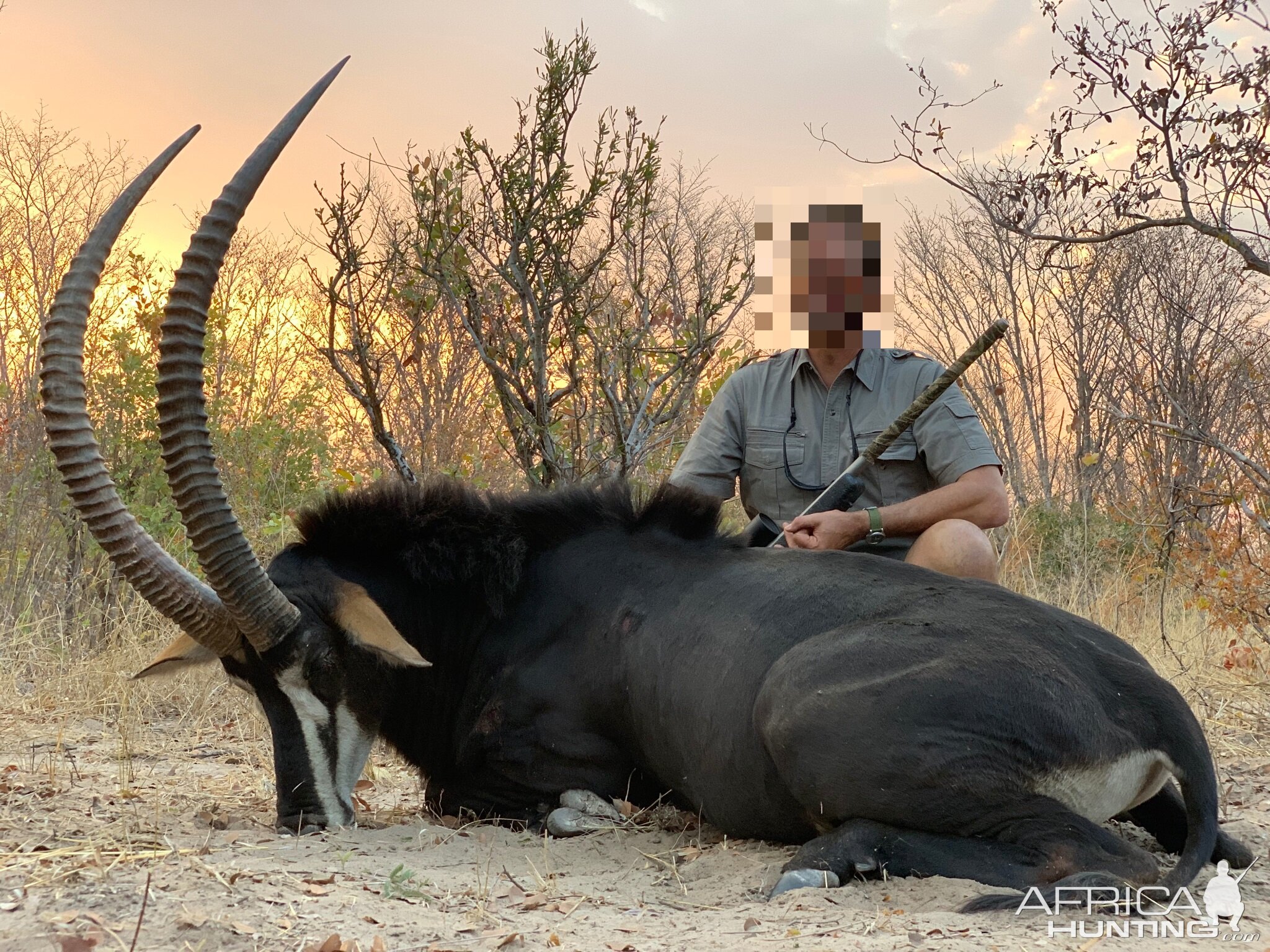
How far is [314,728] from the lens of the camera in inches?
163

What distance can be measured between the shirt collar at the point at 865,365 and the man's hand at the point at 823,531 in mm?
816

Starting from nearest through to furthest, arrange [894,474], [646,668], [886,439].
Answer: [646,668] → [886,439] → [894,474]

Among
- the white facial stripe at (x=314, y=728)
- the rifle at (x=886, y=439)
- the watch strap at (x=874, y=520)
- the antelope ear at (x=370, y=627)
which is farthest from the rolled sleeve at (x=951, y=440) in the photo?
the white facial stripe at (x=314, y=728)

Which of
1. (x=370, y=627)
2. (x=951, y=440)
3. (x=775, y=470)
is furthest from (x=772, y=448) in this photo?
(x=370, y=627)

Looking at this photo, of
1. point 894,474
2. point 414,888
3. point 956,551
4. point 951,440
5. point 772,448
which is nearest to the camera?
point 414,888

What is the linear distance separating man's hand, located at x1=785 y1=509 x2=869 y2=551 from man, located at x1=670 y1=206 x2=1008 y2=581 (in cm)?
7

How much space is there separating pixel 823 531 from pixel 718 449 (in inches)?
37.0

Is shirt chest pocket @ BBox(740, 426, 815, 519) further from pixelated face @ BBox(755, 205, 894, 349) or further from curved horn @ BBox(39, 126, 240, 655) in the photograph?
curved horn @ BBox(39, 126, 240, 655)

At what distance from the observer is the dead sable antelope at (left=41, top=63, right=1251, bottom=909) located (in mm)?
3359

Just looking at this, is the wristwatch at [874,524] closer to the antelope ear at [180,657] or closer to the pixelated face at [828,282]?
the pixelated face at [828,282]

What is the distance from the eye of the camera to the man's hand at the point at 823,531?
15.9 ft

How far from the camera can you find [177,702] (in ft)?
22.2

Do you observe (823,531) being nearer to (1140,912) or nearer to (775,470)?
(775,470)

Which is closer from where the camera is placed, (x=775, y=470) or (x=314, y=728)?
(x=314, y=728)
